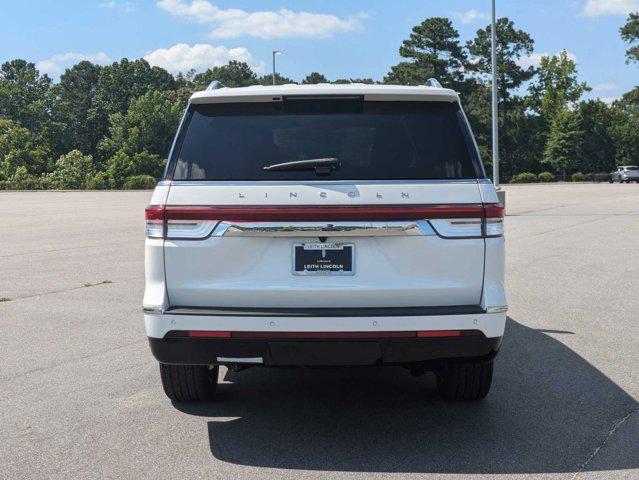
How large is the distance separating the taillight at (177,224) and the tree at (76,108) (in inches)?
3919

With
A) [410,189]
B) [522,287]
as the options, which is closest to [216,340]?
[410,189]

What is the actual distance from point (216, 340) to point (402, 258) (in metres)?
1.07

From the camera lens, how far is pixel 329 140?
4285mm

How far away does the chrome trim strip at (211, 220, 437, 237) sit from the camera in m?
4.05

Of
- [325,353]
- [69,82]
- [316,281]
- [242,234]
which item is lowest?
[325,353]

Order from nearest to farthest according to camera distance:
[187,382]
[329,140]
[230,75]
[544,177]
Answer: [329,140], [187,382], [544,177], [230,75]

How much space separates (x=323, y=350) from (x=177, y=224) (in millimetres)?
1023

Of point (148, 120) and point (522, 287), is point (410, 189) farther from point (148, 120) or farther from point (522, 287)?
point (148, 120)

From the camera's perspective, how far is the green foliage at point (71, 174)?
243 ft

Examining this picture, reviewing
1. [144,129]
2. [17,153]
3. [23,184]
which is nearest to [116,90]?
[144,129]

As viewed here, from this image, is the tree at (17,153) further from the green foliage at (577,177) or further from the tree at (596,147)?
the tree at (596,147)

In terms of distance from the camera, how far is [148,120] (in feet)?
303

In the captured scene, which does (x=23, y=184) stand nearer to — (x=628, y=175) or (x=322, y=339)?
(x=628, y=175)

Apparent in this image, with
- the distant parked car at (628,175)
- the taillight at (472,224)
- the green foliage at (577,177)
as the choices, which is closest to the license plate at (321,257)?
the taillight at (472,224)
